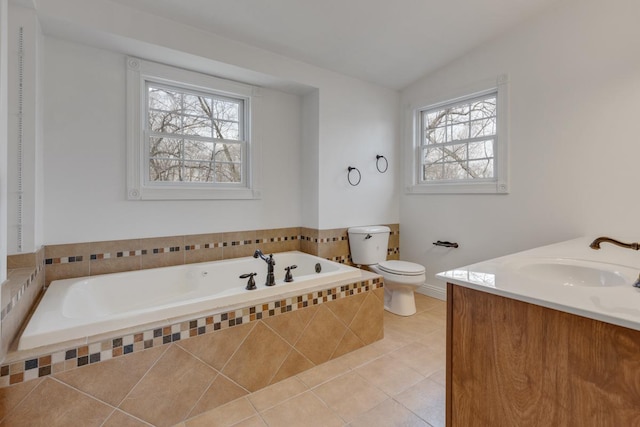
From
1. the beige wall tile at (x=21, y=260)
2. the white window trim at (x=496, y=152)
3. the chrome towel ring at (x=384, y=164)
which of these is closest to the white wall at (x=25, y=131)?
the beige wall tile at (x=21, y=260)

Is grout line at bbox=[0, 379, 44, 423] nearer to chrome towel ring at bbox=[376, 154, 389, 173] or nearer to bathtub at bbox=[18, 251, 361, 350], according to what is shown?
bathtub at bbox=[18, 251, 361, 350]

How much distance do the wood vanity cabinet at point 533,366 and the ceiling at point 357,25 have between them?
6.81 ft

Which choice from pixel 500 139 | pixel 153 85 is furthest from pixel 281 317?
pixel 500 139

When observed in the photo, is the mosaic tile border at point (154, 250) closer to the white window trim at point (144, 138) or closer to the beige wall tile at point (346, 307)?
the white window trim at point (144, 138)

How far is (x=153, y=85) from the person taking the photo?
7.78 ft

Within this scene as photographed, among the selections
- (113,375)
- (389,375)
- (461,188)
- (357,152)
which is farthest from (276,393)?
(461,188)

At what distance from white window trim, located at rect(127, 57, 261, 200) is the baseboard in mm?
2015

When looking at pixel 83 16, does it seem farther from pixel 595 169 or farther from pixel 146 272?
pixel 595 169

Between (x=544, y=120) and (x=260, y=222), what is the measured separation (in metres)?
2.51

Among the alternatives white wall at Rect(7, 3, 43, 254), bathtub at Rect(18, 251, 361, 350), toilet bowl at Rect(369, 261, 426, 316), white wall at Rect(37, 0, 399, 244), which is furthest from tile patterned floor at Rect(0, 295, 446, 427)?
white wall at Rect(37, 0, 399, 244)

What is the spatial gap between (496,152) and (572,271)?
5.04 ft

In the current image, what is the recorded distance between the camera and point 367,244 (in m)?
2.96

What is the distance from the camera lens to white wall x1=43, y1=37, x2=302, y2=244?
78.4 inches

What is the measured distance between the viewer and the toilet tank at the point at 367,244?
9.70 ft
